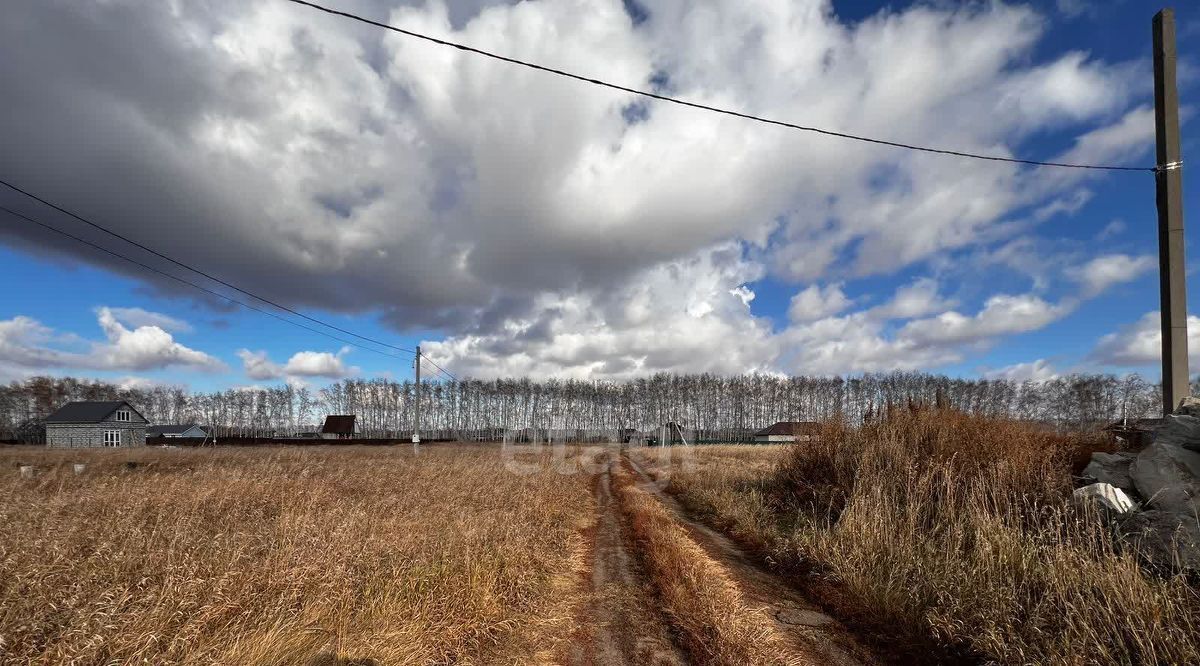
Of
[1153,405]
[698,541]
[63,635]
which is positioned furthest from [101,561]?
[1153,405]

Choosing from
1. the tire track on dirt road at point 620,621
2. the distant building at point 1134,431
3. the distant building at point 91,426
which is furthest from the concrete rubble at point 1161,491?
the distant building at point 91,426

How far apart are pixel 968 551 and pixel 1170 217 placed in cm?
653

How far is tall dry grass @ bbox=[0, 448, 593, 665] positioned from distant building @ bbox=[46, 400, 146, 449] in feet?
232

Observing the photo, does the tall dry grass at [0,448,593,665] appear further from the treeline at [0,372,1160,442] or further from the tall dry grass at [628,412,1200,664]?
the treeline at [0,372,1160,442]

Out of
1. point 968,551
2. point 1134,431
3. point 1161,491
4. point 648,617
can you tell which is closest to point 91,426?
point 648,617

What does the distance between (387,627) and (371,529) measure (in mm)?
3345

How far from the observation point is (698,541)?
9.34m

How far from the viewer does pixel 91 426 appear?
59.6 meters

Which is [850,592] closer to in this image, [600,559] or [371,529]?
[600,559]

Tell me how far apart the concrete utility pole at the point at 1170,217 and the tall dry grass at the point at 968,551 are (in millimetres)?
1791

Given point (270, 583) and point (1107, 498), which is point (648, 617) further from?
point (1107, 498)

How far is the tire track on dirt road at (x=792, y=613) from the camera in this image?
185 inches

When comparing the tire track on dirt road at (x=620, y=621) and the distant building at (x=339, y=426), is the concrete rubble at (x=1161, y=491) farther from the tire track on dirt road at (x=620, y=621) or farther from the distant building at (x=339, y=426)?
the distant building at (x=339, y=426)

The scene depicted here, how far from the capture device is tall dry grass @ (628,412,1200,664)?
4.14 meters
